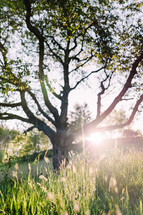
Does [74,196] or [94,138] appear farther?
[94,138]

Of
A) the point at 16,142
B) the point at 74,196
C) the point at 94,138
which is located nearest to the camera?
the point at 74,196

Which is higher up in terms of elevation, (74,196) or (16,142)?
(16,142)

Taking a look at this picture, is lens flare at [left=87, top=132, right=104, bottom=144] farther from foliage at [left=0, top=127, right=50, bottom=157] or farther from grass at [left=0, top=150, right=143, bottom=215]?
grass at [left=0, top=150, right=143, bottom=215]

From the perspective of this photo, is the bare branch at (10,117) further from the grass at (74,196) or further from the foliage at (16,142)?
the grass at (74,196)

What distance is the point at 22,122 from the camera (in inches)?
525

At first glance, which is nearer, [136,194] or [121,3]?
[136,194]

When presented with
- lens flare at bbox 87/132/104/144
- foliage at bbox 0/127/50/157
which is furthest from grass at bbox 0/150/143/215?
lens flare at bbox 87/132/104/144

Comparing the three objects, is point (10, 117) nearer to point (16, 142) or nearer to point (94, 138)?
point (16, 142)

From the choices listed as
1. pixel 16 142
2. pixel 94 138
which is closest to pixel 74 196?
pixel 16 142

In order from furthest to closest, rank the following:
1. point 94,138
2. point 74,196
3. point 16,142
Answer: point 94,138 < point 16,142 < point 74,196

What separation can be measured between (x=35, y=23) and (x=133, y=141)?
56.7ft

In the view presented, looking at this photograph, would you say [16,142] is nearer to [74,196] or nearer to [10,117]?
[10,117]

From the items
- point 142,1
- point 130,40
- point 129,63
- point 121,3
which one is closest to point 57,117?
point 129,63

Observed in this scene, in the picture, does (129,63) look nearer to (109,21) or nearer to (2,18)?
(109,21)
